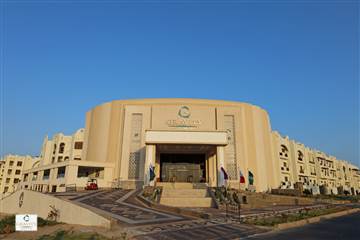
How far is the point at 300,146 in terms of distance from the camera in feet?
203

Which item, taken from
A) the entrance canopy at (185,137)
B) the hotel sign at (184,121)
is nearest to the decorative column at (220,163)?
the entrance canopy at (185,137)

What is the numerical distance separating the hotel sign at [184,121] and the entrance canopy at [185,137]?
6605 mm

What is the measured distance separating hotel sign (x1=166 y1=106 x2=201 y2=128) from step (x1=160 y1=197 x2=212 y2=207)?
61.0 ft

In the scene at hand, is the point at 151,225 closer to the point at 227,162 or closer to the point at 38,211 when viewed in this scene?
the point at 38,211

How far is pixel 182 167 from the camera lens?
130 feet

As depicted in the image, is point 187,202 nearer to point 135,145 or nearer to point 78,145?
point 135,145

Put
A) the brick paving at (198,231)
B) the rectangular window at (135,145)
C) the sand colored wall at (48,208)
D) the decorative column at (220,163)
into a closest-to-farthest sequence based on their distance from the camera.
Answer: the brick paving at (198,231) → the sand colored wall at (48,208) → the decorative column at (220,163) → the rectangular window at (135,145)

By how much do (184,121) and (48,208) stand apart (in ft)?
84.9

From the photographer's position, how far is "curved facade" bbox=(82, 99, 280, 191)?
38.2m

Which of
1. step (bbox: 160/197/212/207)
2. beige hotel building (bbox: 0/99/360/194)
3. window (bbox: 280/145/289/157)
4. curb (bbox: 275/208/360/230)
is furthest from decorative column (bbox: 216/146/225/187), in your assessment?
window (bbox: 280/145/289/157)

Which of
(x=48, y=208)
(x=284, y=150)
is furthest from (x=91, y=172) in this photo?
(x=284, y=150)

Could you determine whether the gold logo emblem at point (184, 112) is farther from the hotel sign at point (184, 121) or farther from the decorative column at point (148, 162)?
the decorative column at point (148, 162)

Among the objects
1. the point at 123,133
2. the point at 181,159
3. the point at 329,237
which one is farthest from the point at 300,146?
the point at 329,237

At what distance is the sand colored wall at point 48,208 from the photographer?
38.8ft
